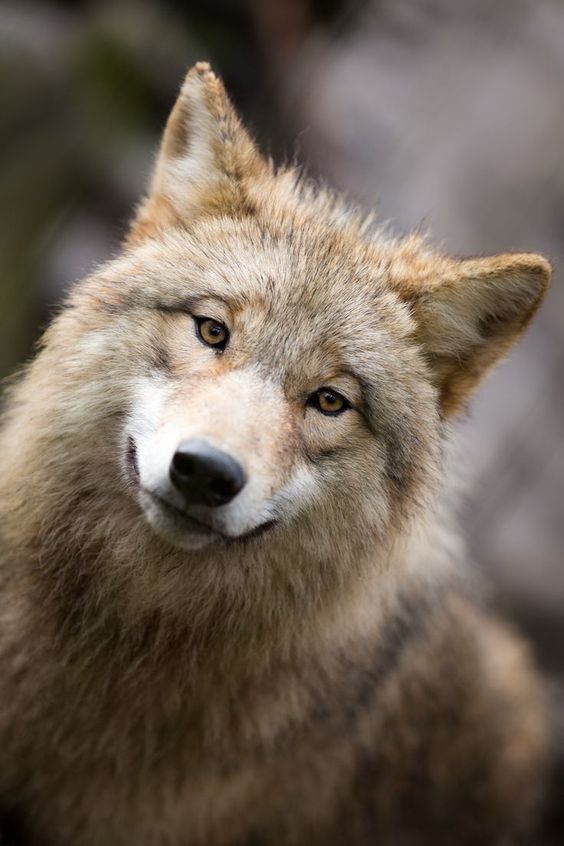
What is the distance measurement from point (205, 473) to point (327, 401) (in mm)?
584

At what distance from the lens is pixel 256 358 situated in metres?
2.97

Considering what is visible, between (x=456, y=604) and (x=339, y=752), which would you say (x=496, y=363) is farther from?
(x=339, y=752)

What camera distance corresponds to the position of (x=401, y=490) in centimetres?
325

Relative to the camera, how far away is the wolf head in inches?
113

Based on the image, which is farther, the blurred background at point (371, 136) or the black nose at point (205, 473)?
the blurred background at point (371, 136)

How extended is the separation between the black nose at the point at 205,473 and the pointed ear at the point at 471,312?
3.21 ft

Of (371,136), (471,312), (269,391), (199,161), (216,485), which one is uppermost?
(371,136)

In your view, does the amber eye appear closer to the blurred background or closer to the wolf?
the wolf

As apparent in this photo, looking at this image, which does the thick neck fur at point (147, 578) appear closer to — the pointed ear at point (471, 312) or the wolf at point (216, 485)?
the wolf at point (216, 485)

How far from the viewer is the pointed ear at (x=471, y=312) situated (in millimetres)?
3182

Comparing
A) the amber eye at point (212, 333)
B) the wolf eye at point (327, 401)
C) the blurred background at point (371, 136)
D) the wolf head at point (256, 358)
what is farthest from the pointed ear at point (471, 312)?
the blurred background at point (371, 136)

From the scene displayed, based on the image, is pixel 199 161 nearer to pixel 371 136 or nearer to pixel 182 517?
pixel 182 517

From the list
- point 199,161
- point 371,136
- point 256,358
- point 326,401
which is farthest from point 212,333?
point 371,136

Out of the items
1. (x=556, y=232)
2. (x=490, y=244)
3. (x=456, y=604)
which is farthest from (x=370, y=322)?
(x=556, y=232)
